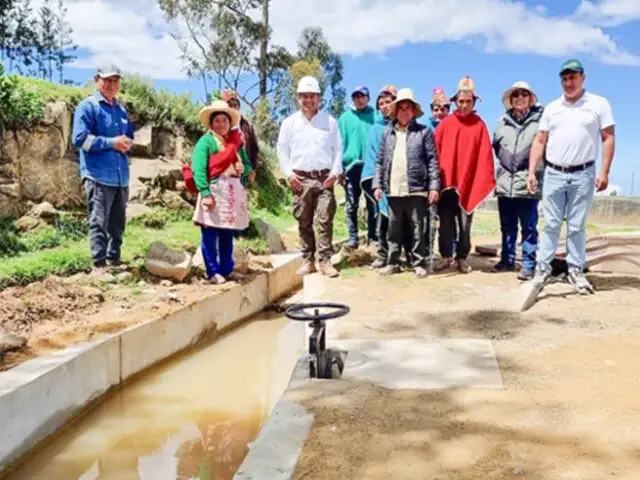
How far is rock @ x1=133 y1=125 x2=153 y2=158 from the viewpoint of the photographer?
1002 centimetres

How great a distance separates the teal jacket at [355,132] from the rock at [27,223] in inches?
134

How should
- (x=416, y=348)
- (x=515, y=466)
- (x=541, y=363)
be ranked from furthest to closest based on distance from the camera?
(x=416, y=348)
(x=541, y=363)
(x=515, y=466)

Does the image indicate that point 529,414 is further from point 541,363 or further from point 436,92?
point 436,92

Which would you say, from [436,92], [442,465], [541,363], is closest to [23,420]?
[442,465]

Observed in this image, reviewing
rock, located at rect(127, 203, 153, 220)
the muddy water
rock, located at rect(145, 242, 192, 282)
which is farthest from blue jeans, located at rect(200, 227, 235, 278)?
rock, located at rect(127, 203, 153, 220)

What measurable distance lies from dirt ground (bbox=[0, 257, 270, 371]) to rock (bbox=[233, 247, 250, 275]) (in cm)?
55

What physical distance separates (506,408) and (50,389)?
7.67 ft

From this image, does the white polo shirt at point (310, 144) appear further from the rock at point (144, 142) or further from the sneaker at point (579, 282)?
the rock at point (144, 142)

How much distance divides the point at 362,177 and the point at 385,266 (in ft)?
3.89

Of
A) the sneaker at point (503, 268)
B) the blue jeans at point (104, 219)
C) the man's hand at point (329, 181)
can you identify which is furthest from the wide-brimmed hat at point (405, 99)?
the blue jeans at point (104, 219)

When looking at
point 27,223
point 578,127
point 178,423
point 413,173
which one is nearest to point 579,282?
point 578,127

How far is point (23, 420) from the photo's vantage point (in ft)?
10.9

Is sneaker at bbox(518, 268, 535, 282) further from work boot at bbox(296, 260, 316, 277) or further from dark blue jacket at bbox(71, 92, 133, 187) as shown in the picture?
dark blue jacket at bbox(71, 92, 133, 187)

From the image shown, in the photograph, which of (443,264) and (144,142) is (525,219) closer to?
(443,264)
